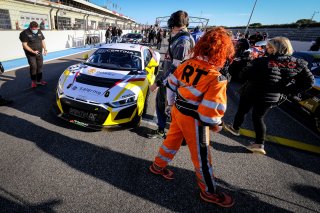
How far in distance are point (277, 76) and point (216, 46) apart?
5.56ft

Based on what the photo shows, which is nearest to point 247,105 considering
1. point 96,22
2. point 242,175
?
point 242,175

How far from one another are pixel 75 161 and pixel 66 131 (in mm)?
844

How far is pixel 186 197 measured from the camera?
7.49 ft

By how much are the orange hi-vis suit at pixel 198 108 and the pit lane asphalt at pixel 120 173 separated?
1.79 feet

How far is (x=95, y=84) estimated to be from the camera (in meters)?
3.40

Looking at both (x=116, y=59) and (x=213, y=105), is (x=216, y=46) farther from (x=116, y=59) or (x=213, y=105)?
(x=116, y=59)

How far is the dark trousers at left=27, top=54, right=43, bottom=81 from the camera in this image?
519 cm

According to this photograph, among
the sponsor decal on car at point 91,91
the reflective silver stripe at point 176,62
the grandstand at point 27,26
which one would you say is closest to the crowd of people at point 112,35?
the grandstand at point 27,26

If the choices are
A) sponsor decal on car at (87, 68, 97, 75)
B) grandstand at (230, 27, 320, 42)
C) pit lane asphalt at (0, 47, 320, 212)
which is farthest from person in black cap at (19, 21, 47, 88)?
grandstand at (230, 27, 320, 42)

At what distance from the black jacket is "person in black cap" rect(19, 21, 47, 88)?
530 cm

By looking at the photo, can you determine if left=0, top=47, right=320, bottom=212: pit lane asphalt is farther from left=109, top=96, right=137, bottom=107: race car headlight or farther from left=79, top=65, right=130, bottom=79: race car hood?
left=79, top=65, right=130, bottom=79: race car hood

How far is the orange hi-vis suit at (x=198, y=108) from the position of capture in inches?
70.3

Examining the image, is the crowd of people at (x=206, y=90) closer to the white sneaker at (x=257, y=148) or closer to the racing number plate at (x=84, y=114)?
the white sneaker at (x=257, y=148)

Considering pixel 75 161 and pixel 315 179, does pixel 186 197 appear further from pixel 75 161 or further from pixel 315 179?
pixel 315 179
